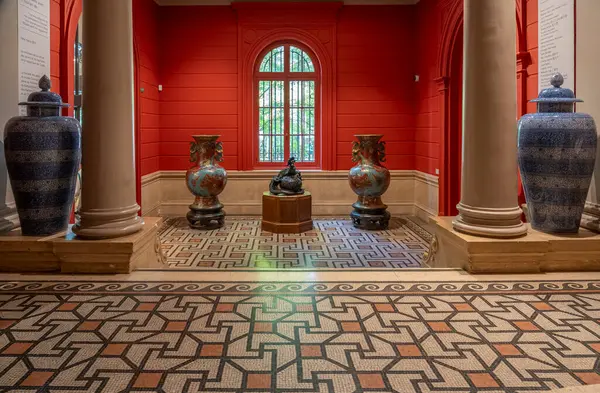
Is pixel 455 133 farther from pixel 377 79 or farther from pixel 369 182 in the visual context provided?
pixel 377 79

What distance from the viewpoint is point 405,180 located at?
963 centimetres

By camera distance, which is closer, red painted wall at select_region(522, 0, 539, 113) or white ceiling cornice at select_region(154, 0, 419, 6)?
red painted wall at select_region(522, 0, 539, 113)

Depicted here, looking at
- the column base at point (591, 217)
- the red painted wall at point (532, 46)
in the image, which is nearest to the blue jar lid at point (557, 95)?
the column base at point (591, 217)

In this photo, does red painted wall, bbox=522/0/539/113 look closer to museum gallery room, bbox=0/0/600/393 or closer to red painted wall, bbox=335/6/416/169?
museum gallery room, bbox=0/0/600/393

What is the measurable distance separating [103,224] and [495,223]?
3.02m

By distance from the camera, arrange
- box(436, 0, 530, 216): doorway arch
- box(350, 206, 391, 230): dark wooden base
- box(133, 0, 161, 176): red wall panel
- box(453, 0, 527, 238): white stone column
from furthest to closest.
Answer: box(133, 0, 161, 176): red wall panel < box(350, 206, 391, 230): dark wooden base < box(436, 0, 530, 216): doorway arch < box(453, 0, 527, 238): white stone column

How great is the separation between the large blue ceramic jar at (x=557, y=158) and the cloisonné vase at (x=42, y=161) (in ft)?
12.3

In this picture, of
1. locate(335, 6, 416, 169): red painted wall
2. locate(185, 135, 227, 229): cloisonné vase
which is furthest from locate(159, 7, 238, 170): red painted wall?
locate(335, 6, 416, 169): red painted wall

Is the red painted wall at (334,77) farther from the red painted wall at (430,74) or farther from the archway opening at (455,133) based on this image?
the archway opening at (455,133)

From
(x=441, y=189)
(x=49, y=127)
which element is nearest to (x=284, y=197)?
(x=441, y=189)

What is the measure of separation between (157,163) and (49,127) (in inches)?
215

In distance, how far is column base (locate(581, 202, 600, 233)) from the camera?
412 cm

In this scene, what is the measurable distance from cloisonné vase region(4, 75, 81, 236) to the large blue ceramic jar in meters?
3.76

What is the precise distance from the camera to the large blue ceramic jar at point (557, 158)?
3887 mm
